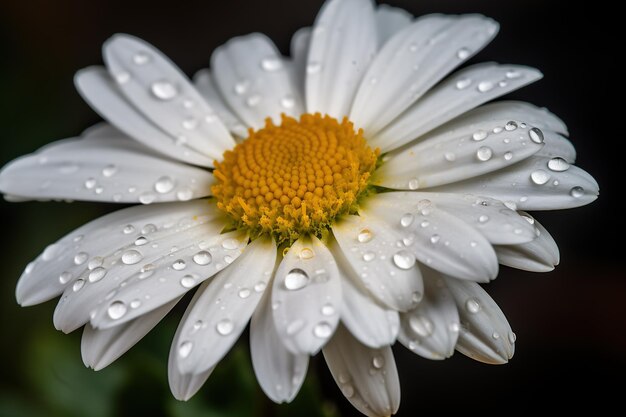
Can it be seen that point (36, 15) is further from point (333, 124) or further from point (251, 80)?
point (333, 124)

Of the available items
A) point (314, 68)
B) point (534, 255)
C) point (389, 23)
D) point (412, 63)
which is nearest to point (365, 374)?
point (534, 255)

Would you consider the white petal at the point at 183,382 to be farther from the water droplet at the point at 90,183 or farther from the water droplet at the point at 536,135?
the water droplet at the point at 536,135

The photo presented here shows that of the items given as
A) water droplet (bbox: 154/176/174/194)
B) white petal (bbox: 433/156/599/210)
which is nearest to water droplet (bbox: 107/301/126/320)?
water droplet (bbox: 154/176/174/194)

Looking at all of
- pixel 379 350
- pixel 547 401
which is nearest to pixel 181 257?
pixel 379 350

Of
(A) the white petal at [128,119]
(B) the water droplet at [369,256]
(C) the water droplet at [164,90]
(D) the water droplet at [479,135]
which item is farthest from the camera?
(C) the water droplet at [164,90]

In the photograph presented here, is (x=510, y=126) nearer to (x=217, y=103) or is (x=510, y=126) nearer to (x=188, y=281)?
(x=188, y=281)

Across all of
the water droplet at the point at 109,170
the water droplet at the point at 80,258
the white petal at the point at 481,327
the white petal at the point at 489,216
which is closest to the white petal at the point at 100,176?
the water droplet at the point at 109,170

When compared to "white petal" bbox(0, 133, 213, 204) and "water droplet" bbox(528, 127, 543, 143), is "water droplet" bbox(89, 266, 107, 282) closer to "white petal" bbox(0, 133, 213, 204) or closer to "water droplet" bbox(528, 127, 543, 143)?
"white petal" bbox(0, 133, 213, 204)
